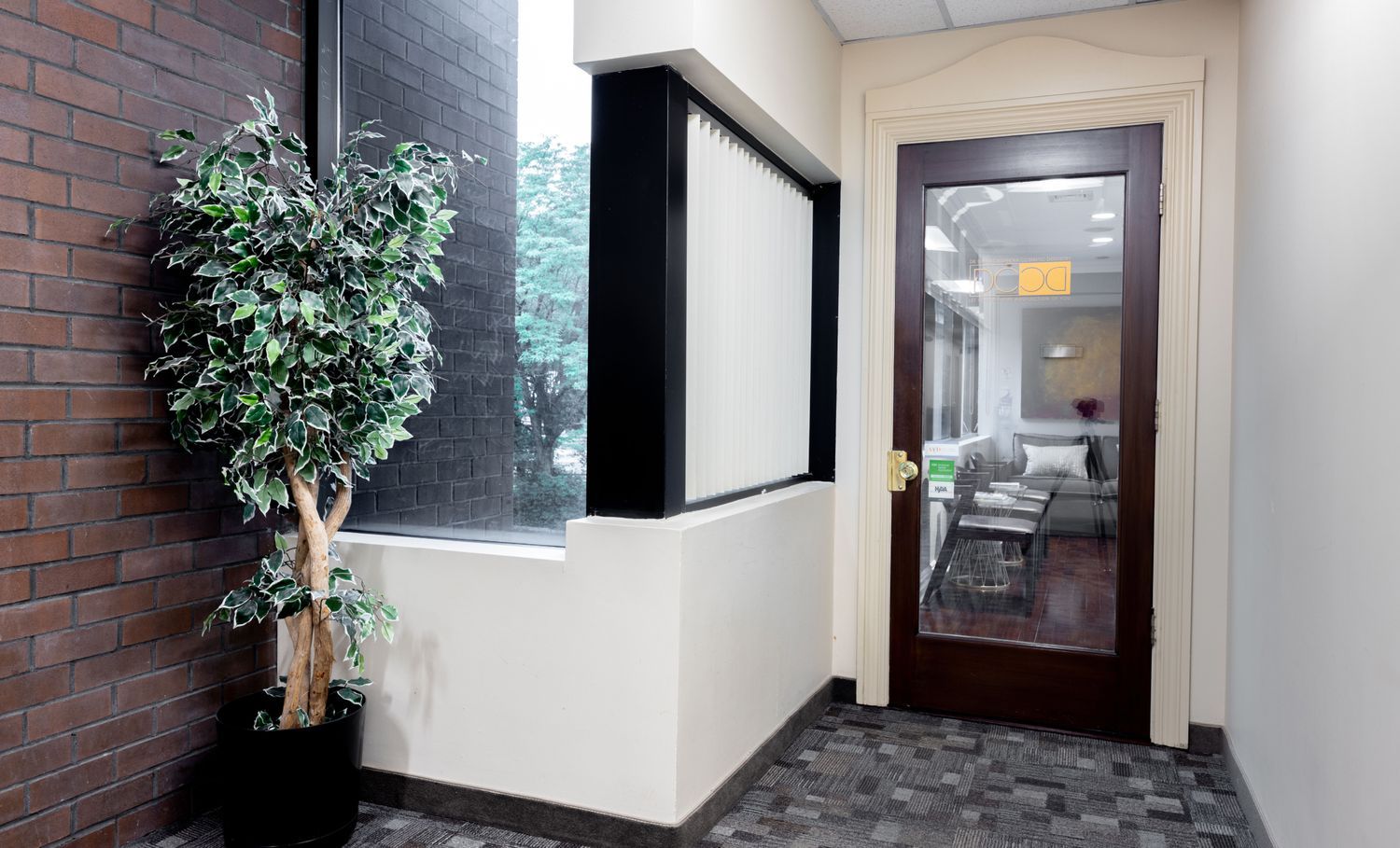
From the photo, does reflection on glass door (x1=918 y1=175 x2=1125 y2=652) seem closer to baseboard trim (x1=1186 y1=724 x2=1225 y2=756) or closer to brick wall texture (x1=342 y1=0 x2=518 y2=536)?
baseboard trim (x1=1186 y1=724 x2=1225 y2=756)

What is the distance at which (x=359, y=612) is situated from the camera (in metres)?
2.12

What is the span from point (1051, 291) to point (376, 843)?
2499 millimetres

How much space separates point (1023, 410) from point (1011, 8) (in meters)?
1.27

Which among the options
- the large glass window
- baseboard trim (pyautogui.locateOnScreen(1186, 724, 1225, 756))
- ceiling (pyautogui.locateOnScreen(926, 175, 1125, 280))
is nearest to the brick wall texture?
the large glass window

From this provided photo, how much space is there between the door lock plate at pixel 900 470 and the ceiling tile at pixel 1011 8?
142cm

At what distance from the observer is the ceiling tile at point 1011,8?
2881 mm

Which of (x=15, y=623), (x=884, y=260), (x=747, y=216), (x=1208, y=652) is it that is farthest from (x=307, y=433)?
(x=1208, y=652)

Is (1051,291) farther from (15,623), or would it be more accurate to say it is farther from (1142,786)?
(15,623)

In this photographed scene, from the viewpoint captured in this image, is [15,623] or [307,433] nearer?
[15,623]

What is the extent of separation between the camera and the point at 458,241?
8.16 ft

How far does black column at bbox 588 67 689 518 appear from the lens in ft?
7.03

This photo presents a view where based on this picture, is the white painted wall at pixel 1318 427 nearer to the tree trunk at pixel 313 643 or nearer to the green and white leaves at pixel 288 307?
the green and white leaves at pixel 288 307

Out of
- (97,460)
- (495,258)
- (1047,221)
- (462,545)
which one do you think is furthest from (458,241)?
(1047,221)

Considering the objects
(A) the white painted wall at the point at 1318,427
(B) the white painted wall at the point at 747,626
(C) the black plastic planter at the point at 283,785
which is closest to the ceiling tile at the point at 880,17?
(A) the white painted wall at the point at 1318,427
